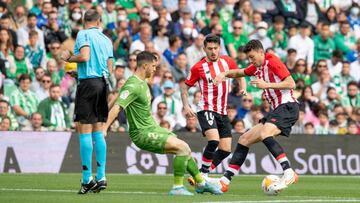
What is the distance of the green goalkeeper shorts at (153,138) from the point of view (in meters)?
14.4

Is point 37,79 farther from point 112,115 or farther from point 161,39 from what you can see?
point 112,115

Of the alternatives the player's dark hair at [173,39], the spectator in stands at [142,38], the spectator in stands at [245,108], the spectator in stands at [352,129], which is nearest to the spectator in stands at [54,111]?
the spectator in stands at [142,38]

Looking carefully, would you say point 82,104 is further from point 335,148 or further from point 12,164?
point 335,148

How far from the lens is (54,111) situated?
2272cm

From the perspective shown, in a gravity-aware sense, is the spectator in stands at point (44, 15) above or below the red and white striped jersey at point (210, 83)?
above

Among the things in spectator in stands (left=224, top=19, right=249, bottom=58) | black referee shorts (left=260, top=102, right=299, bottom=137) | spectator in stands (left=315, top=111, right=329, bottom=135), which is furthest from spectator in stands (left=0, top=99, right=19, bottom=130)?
black referee shorts (left=260, top=102, right=299, bottom=137)

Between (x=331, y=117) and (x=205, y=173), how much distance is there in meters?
8.46

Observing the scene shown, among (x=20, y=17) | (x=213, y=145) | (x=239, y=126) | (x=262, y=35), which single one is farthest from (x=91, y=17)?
(x=262, y=35)

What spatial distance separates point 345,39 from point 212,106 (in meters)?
11.0

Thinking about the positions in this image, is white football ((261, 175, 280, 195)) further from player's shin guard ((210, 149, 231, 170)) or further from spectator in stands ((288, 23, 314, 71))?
Result: spectator in stands ((288, 23, 314, 71))

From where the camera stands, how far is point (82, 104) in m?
14.8

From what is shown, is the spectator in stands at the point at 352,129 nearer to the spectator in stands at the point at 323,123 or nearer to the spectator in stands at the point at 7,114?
the spectator in stands at the point at 323,123

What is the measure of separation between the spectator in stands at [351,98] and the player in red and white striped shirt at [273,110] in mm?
10411

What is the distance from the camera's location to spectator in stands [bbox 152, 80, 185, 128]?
24.2 meters
